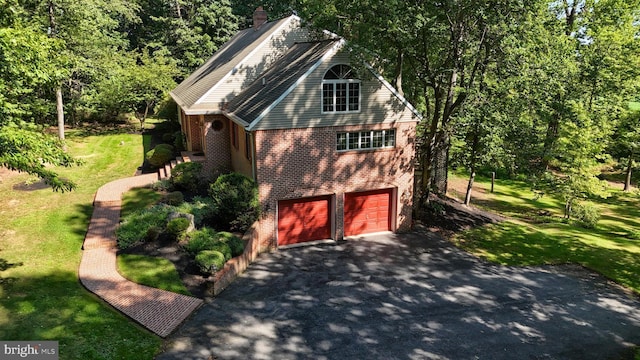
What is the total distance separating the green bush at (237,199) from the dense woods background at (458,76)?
6216 mm

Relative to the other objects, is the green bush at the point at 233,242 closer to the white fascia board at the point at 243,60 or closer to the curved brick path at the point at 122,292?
the curved brick path at the point at 122,292

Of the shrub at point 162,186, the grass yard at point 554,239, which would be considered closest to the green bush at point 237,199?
the shrub at point 162,186

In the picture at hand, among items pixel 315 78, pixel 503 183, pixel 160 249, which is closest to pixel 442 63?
pixel 315 78

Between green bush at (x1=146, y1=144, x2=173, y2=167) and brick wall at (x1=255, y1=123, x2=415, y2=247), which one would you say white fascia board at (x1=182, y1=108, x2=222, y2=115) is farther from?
brick wall at (x1=255, y1=123, x2=415, y2=247)

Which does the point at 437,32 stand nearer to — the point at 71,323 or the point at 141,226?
the point at 141,226

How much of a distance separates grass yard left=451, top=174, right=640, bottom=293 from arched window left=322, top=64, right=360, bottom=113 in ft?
29.1

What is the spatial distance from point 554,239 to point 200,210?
18.9m

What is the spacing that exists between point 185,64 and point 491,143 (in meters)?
46.6

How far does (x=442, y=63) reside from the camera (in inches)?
893

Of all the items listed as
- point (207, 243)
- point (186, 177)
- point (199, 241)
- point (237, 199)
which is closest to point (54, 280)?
point (199, 241)

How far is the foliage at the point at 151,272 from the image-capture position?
615 inches

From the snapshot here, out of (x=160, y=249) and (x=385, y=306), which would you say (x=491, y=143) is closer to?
(x=385, y=306)

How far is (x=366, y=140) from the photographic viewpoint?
21.0 metres

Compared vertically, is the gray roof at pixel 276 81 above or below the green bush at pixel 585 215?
above
